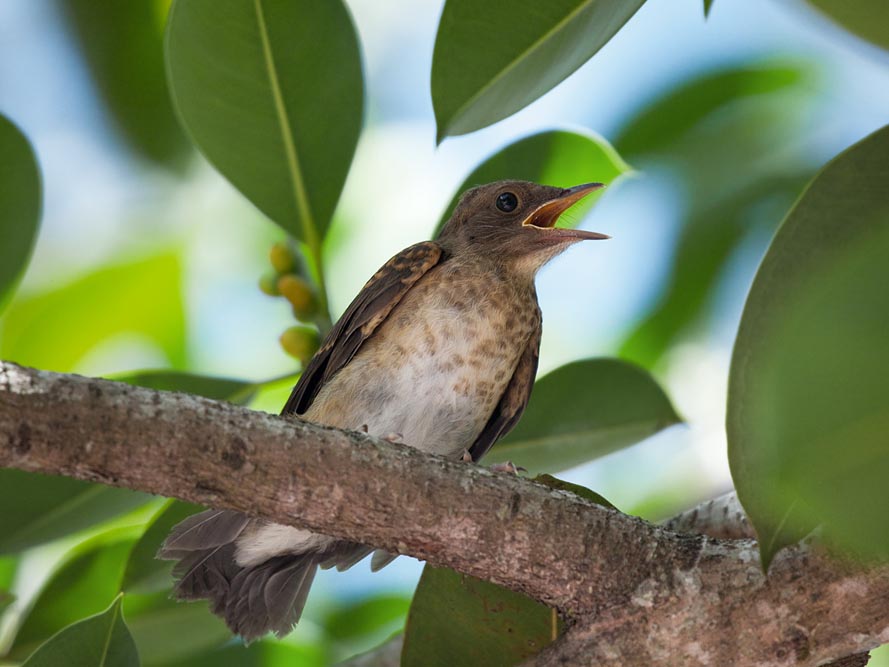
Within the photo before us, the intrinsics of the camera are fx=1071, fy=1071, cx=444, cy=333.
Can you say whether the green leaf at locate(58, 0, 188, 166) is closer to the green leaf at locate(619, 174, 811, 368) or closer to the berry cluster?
the berry cluster

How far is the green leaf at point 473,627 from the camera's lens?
7.72 feet

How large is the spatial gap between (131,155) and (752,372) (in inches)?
137

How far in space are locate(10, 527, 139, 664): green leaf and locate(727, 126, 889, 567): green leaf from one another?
2.19m

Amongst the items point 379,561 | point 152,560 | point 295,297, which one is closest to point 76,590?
point 152,560

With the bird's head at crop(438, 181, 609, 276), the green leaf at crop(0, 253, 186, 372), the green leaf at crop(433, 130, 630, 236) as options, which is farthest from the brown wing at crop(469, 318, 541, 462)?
the green leaf at crop(0, 253, 186, 372)

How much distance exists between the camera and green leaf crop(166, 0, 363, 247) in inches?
107

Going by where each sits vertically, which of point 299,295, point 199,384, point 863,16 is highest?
point 299,295

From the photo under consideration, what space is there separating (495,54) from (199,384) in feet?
4.53

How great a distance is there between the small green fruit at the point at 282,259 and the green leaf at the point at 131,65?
134 cm

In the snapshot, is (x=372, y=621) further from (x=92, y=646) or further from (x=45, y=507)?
(x=92, y=646)

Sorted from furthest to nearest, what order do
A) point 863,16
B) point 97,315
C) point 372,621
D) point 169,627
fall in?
1. point 97,315
2. point 372,621
3. point 169,627
4. point 863,16

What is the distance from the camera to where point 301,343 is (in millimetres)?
3154

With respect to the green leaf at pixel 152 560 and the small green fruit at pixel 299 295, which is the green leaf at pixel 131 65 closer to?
the small green fruit at pixel 299 295

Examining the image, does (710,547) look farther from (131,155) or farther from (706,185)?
(131,155)
